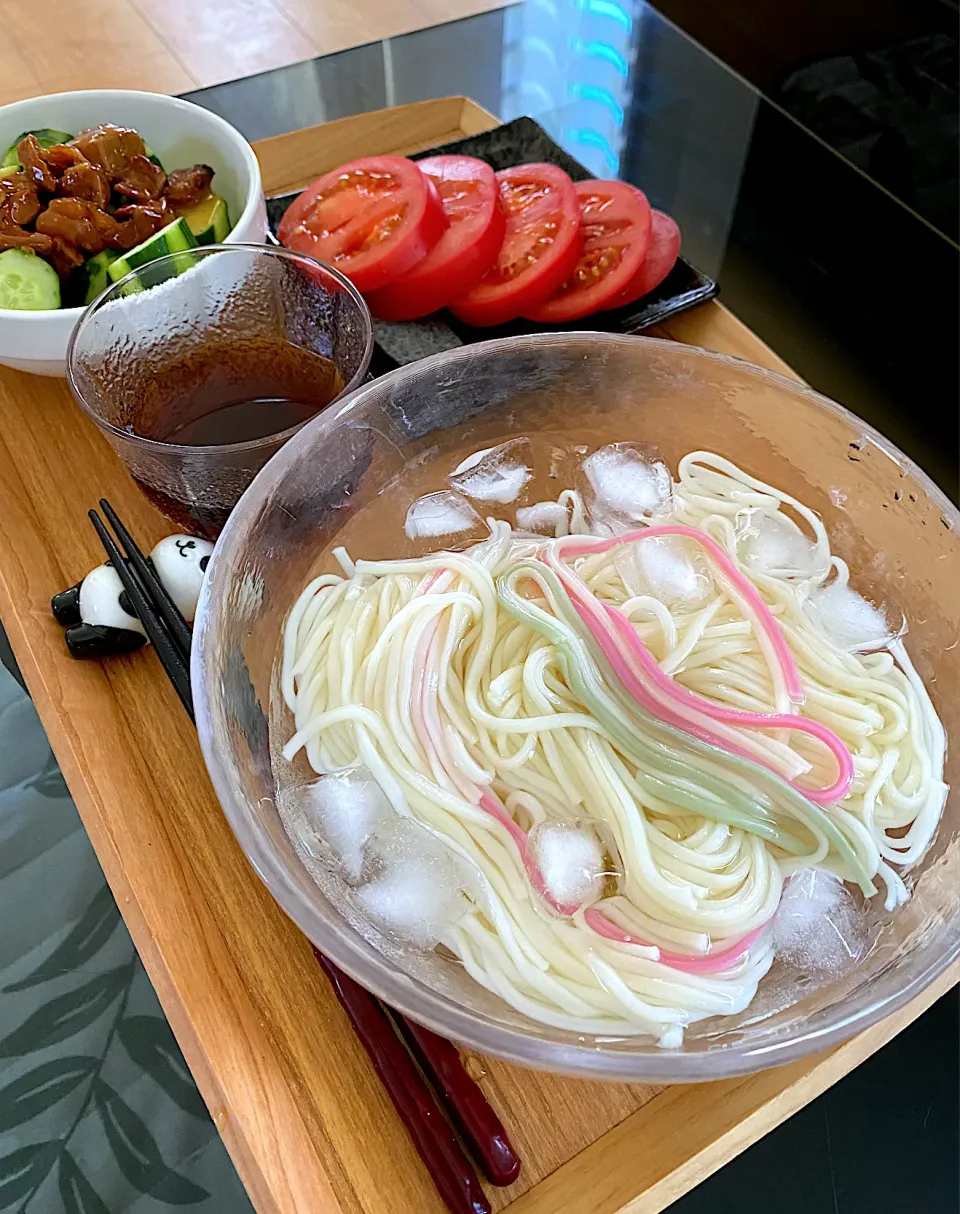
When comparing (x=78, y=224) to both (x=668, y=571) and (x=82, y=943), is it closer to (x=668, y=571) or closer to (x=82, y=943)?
(x=668, y=571)

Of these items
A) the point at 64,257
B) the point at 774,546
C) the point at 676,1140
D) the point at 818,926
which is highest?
the point at 64,257

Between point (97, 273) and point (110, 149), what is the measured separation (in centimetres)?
15

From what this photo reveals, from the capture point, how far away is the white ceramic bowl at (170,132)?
1064 millimetres

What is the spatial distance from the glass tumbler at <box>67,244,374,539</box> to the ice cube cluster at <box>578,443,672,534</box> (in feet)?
0.78

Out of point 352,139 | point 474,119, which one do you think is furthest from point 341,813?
point 474,119

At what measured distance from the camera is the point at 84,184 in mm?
1033

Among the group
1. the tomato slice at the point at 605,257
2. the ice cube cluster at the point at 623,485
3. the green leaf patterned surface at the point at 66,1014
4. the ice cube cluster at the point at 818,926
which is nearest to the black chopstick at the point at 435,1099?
the ice cube cluster at the point at 818,926

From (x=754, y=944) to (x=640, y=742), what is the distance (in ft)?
0.53

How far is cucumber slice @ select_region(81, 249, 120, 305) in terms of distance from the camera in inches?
39.7

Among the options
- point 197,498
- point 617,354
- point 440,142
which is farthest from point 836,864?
point 440,142

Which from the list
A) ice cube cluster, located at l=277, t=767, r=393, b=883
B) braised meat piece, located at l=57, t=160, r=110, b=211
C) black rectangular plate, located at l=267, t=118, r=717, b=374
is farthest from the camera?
black rectangular plate, located at l=267, t=118, r=717, b=374

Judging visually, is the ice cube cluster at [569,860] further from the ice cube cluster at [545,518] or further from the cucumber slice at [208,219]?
the cucumber slice at [208,219]

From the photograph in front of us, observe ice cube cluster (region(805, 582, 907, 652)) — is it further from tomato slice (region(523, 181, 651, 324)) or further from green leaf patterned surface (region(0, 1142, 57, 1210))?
green leaf patterned surface (region(0, 1142, 57, 1210))

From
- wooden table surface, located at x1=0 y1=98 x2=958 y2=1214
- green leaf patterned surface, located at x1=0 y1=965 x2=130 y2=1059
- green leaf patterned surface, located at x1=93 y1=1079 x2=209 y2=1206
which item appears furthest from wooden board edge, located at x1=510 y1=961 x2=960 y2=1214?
green leaf patterned surface, located at x1=0 y1=965 x2=130 y2=1059
